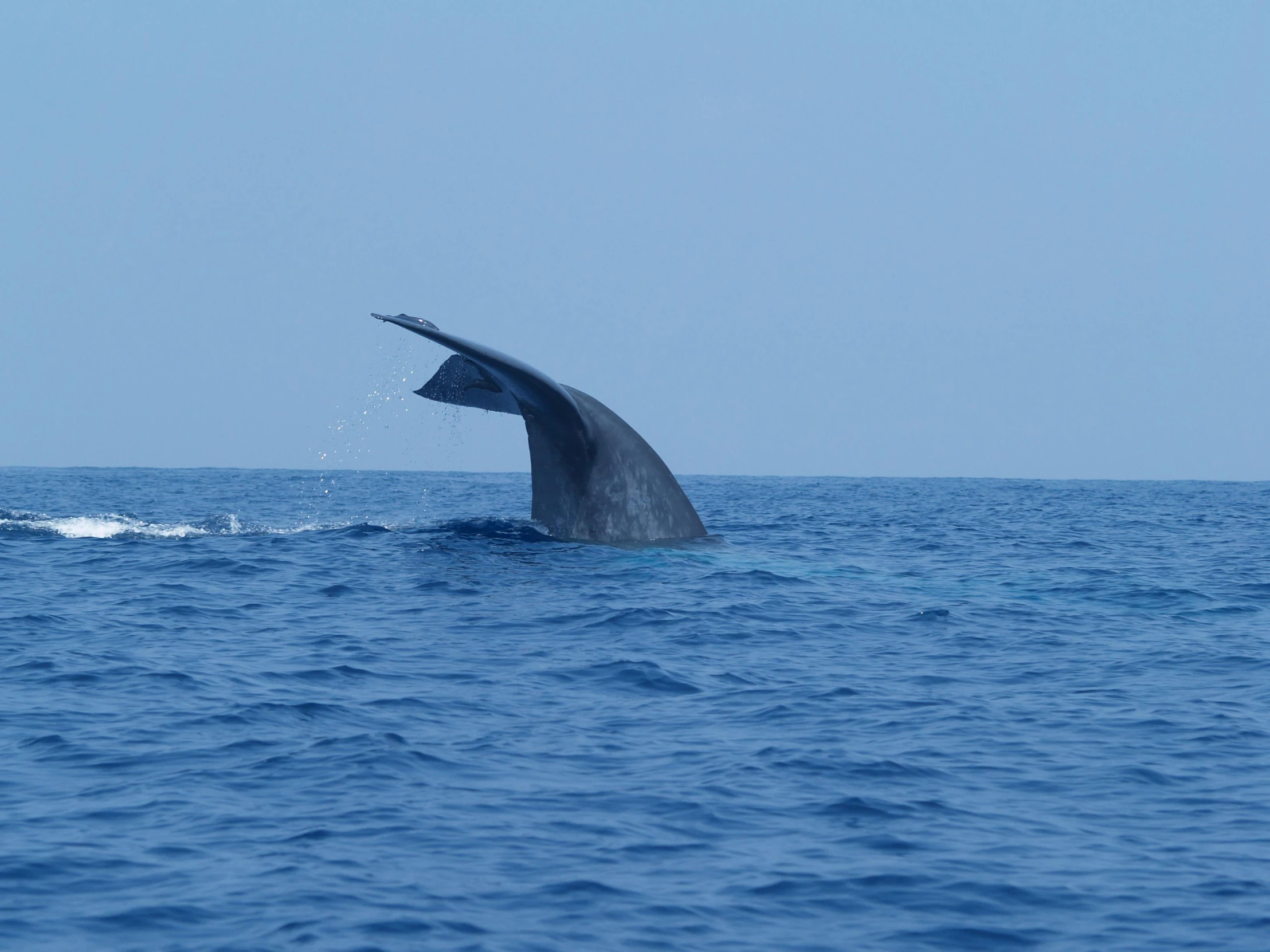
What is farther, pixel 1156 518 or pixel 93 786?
pixel 1156 518

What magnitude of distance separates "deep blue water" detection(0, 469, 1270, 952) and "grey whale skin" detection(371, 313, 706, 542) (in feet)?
1.48

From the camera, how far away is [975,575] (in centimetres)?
1991

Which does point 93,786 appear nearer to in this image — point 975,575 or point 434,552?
point 434,552

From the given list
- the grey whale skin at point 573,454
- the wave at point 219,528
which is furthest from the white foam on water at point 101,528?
the grey whale skin at point 573,454

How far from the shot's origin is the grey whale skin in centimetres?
1591

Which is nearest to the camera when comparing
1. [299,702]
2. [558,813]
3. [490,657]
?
[558,813]

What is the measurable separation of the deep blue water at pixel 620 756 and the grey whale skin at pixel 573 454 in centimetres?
45

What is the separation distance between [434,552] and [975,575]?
7.50m

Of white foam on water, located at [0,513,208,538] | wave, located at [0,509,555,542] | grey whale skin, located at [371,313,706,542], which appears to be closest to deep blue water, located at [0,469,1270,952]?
grey whale skin, located at [371,313,706,542]

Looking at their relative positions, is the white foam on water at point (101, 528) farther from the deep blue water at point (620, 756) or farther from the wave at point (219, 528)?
the deep blue water at point (620, 756)

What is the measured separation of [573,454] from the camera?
1666cm

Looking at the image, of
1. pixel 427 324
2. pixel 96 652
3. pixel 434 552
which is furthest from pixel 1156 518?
pixel 96 652

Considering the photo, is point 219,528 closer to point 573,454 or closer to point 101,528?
point 101,528

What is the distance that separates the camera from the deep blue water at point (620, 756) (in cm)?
640
